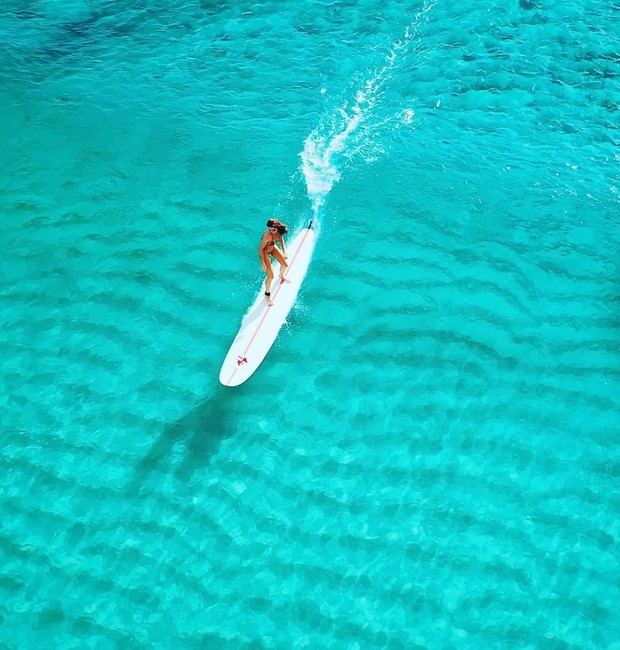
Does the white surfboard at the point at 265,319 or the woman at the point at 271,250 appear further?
the woman at the point at 271,250

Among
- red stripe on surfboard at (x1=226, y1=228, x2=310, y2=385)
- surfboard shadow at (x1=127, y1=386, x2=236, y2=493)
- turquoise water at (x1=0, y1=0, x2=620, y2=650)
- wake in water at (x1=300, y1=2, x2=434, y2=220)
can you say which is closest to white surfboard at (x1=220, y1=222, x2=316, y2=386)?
red stripe on surfboard at (x1=226, y1=228, x2=310, y2=385)

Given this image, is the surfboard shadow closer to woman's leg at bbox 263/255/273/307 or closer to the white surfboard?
the white surfboard

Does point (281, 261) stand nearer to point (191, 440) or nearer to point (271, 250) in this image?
point (271, 250)

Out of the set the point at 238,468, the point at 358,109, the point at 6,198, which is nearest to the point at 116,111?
the point at 6,198

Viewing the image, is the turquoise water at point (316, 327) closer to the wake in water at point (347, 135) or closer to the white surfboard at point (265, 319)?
the wake in water at point (347, 135)

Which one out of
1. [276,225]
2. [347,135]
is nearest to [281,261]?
[276,225]

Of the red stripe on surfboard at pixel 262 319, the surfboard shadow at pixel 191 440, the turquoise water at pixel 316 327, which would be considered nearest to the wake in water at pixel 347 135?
the turquoise water at pixel 316 327

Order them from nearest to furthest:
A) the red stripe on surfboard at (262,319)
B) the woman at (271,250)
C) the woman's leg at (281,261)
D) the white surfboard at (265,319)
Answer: the red stripe on surfboard at (262,319) < the white surfboard at (265,319) < the woman at (271,250) < the woman's leg at (281,261)
